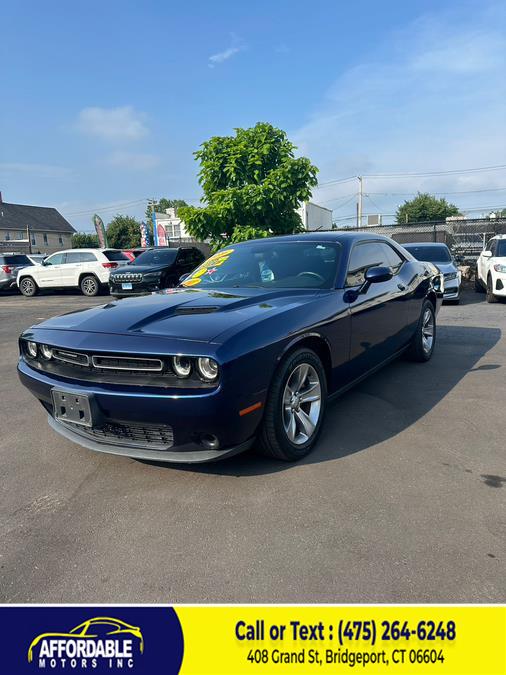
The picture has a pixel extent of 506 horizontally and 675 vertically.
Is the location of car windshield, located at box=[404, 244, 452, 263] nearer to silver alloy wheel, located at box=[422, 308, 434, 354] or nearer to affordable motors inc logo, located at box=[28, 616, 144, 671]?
silver alloy wheel, located at box=[422, 308, 434, 354]

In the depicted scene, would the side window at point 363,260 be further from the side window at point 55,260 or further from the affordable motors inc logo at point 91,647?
the side window at point 55,260

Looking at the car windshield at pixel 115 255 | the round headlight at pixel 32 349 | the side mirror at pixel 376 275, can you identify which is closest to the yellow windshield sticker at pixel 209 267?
the side mirror at pixel 376 275

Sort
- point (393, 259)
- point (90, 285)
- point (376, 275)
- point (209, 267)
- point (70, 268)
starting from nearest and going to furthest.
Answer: point (376, 275)
point (209, 267)
point (393, 259)
point (90, 285)
point (70, 268)

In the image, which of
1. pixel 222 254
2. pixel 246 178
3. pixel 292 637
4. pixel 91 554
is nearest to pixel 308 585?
pixel 292 637

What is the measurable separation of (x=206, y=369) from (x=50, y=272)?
1543cm

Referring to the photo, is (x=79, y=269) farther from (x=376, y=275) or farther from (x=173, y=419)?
(x=173, y=419)

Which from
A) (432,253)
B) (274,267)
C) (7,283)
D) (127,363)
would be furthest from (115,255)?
(127,363)

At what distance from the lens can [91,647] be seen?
1684 mm

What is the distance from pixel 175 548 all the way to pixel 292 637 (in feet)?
2.36

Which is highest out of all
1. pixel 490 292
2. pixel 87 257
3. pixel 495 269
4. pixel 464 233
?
pixel 464 233

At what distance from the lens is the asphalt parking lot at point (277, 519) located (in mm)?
1937

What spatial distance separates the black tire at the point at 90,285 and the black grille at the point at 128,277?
3217 mm

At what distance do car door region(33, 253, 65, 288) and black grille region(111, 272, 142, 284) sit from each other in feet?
14.3

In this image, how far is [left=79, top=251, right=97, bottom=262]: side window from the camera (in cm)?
1543
